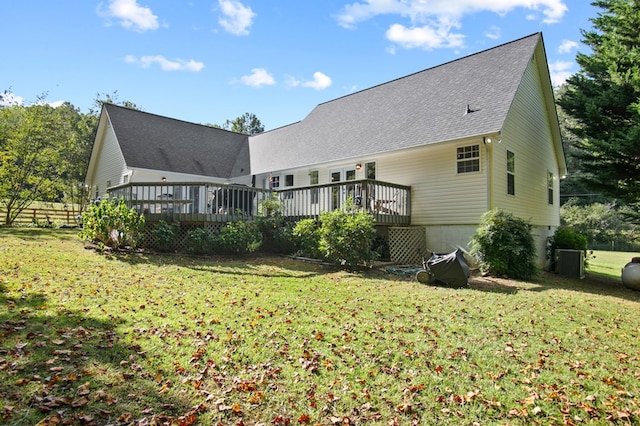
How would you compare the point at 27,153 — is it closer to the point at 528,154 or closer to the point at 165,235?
the point at 165,235

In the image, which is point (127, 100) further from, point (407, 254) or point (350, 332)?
point (350, 332)

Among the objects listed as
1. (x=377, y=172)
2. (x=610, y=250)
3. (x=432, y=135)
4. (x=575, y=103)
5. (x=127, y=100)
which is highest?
(x=127, y=100)

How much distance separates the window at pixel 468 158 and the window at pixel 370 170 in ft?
11.2

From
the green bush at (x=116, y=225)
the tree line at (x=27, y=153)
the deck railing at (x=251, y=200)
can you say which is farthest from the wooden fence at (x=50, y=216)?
the green bush at (x=116, y=225)

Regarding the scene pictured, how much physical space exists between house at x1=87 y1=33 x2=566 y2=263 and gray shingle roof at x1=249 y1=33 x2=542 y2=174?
6 centimetres

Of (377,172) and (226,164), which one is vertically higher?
(226,164)

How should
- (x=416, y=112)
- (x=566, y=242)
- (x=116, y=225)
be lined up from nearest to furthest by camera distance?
(x=116, y=225) < (x=416, y=112) < (x=566, y=242)

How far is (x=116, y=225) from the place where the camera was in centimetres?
1030

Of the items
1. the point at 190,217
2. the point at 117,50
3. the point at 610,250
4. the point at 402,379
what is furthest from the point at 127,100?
the point at 610,250

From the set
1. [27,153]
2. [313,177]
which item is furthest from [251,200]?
[27,153]

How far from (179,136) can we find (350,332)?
1918cm

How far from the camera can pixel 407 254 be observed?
12.3 meters

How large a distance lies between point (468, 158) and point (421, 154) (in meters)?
1.68

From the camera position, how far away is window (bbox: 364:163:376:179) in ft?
47.6
